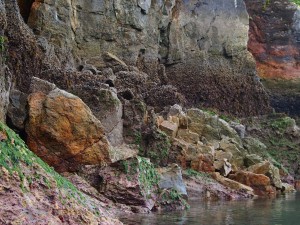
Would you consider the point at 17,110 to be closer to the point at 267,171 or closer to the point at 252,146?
the point at 267,171

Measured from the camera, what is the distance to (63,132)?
589 inches

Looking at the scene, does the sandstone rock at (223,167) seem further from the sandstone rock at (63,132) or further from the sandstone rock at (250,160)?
the sandstone rock at (63,132)

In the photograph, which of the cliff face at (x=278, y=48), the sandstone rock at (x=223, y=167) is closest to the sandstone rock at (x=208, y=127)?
the sandstone rock at (x=223, y=167)

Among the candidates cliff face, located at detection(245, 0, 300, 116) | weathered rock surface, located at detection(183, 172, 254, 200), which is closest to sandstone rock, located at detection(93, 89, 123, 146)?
weathered rock surface, located at detection(183, 172, 254, 200)

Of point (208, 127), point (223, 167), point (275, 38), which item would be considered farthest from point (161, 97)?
point (275, 38)

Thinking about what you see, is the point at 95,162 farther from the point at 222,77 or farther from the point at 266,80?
the point at 266,80

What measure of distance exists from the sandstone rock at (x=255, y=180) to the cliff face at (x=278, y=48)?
75.7ft

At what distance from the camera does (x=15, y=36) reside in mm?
21453

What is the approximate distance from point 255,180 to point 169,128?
3900mm

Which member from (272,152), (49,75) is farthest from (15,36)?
(272,152)

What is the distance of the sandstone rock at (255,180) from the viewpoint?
854 inches

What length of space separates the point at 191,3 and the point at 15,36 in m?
20.3

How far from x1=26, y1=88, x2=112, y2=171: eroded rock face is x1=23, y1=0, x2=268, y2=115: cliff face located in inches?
413

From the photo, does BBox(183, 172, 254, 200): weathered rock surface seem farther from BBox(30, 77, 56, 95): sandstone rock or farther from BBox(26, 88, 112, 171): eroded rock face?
BBox(30, 77, 56, 95): sandstone rock
